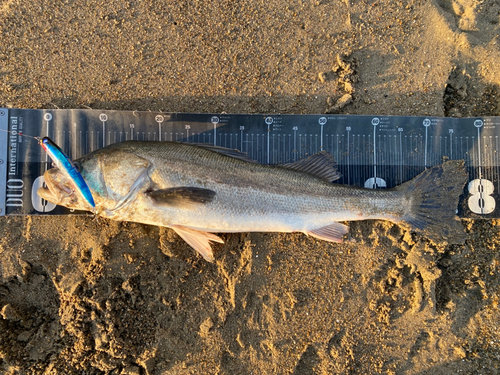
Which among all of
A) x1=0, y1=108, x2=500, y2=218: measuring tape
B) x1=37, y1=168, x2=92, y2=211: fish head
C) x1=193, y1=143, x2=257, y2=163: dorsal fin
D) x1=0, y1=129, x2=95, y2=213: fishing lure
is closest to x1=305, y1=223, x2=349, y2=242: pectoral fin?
x1=0, y1=108, x2=500, y2=218: measuring tape

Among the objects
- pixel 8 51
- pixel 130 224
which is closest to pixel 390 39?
pixel 130 224

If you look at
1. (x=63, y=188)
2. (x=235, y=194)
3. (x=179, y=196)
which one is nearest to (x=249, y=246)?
(x=235, y=194)

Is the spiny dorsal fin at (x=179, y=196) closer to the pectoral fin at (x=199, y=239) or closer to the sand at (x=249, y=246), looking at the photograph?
the pectoral fin at (x=199, y=239)

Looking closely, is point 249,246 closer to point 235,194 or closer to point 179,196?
point 235,194

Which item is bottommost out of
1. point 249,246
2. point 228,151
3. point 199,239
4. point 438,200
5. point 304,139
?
point 249,246

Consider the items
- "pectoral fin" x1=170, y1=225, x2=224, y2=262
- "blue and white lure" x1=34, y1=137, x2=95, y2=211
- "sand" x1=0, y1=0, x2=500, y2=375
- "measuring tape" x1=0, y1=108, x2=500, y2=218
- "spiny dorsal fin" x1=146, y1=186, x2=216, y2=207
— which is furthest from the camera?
"measuring tape" x1=0, y1=108, x2=500, y2=218

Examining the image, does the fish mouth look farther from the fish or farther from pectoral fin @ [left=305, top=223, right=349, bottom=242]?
pectoral fin @ [left=305, top=223, right=349, bottom=242]
